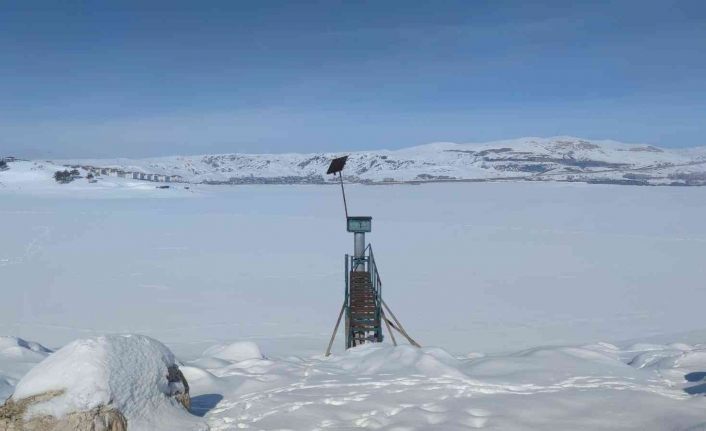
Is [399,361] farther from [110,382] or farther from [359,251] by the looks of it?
[359,251]

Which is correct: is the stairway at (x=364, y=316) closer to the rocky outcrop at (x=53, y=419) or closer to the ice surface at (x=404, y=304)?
the ice surface at (x=404, y=304)

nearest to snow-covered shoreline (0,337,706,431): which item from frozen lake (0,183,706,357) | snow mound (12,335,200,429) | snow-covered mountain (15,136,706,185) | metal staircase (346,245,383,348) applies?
snow mound (12,335,200,429)

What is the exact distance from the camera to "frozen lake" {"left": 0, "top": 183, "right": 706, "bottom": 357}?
13234mm

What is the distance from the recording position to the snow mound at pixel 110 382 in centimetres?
422

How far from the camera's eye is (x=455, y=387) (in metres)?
5.96

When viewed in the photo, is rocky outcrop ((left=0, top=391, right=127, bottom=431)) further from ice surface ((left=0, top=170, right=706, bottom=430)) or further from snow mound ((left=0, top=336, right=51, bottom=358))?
snow mound ((left=0, top=336, right=51, bottom=358))

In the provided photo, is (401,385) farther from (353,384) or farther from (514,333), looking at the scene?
Result: (514,333)

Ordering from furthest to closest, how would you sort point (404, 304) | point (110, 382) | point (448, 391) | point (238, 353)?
point (404, 304) → point (238, 353) → point (448, 391) → point (110, 382)

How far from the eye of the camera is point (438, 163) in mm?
129875

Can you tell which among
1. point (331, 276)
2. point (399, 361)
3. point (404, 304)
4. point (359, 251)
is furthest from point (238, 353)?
point (331, 276)

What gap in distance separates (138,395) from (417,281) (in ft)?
45.2

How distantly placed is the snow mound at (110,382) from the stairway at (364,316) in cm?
623

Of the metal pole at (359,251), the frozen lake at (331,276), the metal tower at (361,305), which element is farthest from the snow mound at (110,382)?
the metal pole at (359,251)

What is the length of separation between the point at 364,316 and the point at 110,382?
22.8 feet
